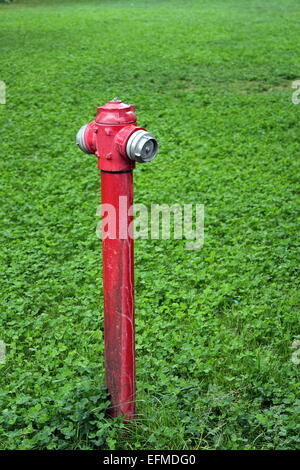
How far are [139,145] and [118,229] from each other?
0.39 meters

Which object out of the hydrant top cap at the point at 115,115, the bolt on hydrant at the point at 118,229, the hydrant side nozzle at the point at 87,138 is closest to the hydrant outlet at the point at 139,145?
the bolt on hydrant at the point at 118,229

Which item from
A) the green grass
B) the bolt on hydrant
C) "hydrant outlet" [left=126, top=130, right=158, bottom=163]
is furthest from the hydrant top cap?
the green grass

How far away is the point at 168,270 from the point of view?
4.77 metres

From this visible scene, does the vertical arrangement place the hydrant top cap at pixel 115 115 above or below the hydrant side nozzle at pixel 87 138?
above

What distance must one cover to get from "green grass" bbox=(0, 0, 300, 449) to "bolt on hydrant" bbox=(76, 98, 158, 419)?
170mm

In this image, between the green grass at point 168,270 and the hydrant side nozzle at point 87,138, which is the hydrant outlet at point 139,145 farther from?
the green grass at point 168,270

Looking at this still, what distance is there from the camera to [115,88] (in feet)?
36.8

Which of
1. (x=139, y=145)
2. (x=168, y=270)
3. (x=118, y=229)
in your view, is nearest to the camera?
(x=139, y=145)

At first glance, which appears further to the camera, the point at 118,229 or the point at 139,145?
the point at 118,229

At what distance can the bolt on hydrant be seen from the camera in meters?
2.47

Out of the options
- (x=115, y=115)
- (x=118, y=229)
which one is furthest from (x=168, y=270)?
(x=115, y=115)

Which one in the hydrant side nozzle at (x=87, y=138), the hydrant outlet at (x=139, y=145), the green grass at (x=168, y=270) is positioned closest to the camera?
the hydrant outlet at (x=139, y=145)

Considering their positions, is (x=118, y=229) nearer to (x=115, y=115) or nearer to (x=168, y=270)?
(x=115, y=115)

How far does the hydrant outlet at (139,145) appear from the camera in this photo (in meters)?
2.40
